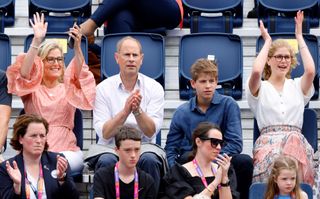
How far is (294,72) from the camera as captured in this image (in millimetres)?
8898

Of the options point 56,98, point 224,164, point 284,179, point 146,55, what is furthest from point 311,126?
point 56,98

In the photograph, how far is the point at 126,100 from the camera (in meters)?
7.69

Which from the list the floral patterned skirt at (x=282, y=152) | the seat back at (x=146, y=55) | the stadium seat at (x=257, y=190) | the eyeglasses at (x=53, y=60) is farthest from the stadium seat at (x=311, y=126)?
the eyeglasses at (x=53, y=60)

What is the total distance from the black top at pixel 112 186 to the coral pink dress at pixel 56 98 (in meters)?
0.82

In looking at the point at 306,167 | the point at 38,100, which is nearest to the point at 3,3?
the point at 38,100

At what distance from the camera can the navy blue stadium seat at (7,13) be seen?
988cm

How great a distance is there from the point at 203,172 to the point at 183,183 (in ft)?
0.55

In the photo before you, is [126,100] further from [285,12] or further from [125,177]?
[285,12]

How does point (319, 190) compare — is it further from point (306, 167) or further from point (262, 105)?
point (262, 105)

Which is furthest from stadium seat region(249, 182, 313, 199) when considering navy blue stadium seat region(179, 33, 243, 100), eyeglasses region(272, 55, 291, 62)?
navy blue stadium seat region(179, 33, 243, 100)

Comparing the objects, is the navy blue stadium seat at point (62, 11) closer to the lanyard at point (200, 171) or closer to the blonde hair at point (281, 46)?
the blonde hair at point (281, 46)

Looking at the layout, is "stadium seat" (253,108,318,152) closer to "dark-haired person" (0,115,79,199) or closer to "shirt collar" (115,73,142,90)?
"shirt collar" (115,73,142,90)

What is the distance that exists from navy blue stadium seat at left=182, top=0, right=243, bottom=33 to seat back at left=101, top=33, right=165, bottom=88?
34.5 inches

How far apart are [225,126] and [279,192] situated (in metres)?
0.88
